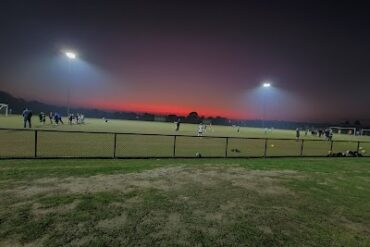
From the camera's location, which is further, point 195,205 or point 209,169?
point 209,169

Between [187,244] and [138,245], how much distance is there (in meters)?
0.80

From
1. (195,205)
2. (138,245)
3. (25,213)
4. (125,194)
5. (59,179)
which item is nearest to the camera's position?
(138,245)

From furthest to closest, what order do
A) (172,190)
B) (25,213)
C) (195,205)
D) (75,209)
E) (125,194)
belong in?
(172,190), (125,194), (195,205), (75,209), (25,213)

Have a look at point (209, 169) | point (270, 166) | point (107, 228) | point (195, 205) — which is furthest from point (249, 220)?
point (270, 166)

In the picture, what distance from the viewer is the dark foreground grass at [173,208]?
467cm

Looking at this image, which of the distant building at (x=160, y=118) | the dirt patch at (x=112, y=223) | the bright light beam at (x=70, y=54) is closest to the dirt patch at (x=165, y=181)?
the dirt patch at (x=112, y=223)

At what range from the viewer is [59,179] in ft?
27.0

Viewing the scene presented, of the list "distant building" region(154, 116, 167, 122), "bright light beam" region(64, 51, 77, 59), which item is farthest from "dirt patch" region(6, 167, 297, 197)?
"distant building" region(154, 116, 167, 122)

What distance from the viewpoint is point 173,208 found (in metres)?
6.11

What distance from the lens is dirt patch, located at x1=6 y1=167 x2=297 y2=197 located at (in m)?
7.27

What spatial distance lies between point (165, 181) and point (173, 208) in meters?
2.58

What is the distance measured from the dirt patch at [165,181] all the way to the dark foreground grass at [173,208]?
3 centimetres

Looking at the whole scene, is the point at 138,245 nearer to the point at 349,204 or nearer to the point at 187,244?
the point at 187,244

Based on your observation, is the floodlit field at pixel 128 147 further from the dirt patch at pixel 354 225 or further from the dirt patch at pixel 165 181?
the dirt patch at pixel 354 225
